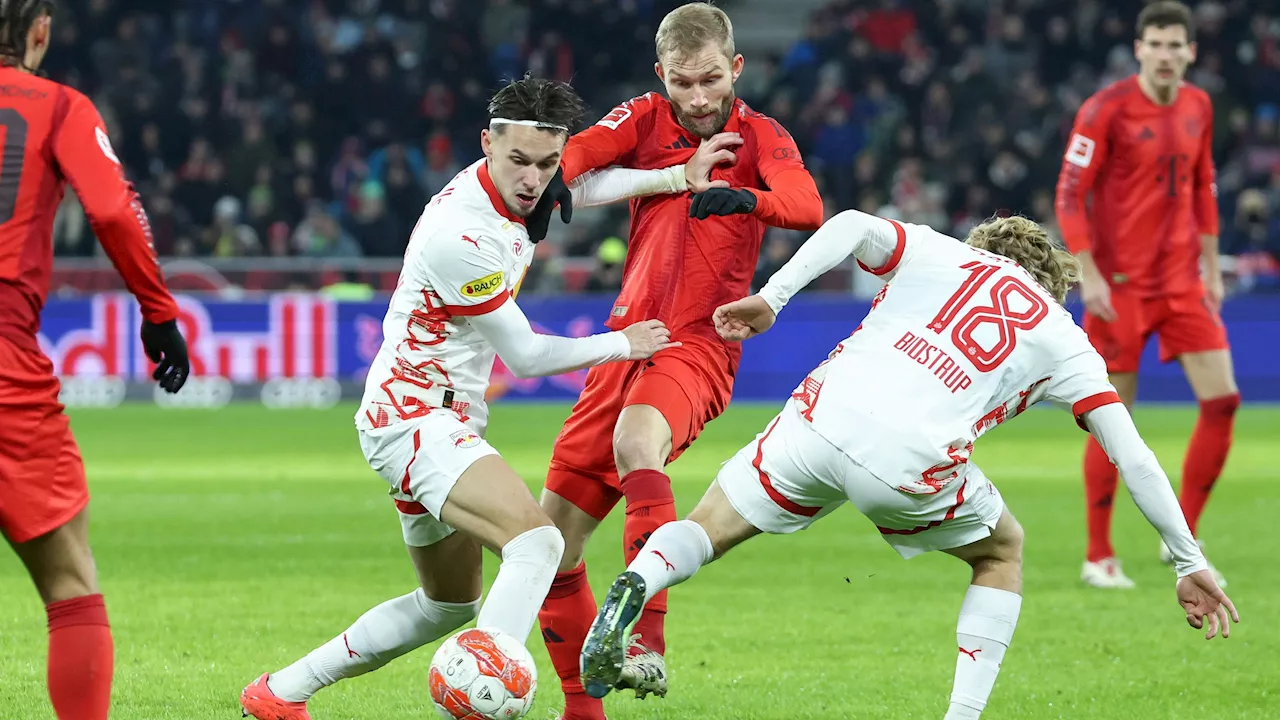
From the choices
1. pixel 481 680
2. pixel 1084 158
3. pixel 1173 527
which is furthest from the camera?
pixel 1084 158

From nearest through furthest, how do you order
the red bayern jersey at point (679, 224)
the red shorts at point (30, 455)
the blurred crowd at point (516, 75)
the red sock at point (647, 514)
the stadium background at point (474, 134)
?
the red shorts at point (30, 455) → the red sock at point (647, 514) → the red bayern jersey at point (679, 224) → the stadium background at point (474, 134) → the blurred crowd at point (516, 75)

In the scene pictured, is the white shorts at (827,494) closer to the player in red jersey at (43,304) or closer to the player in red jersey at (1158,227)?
the player in red jersey at (43,304)

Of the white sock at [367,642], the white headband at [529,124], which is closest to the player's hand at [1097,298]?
the white headband at [529,124]

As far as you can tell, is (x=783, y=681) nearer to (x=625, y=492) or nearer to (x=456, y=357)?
(x=625, y=492)

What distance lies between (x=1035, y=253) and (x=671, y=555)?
1.44 m

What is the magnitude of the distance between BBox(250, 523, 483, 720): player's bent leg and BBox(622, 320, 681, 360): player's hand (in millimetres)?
785

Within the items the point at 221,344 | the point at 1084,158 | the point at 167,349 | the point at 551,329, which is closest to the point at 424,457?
the point at 167,349

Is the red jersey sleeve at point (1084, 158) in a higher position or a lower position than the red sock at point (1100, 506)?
higher

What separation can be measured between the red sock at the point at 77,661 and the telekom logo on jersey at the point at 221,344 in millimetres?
14218

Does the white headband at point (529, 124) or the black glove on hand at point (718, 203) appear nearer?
the white headband at point (529, 124)

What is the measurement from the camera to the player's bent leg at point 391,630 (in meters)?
5.23

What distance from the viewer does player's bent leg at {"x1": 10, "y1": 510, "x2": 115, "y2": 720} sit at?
424 centimetres

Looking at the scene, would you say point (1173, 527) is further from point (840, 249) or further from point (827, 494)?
point (840, 249)

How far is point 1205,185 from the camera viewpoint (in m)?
8.96
